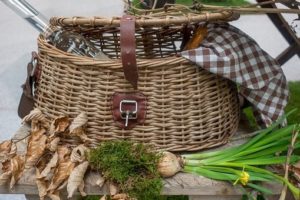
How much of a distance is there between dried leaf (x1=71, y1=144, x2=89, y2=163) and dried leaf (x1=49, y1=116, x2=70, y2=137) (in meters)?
0.07

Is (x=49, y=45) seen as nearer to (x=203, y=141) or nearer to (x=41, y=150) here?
(x=41, y=150)

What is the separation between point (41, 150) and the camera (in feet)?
3.84

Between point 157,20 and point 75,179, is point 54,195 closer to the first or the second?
point 75,179

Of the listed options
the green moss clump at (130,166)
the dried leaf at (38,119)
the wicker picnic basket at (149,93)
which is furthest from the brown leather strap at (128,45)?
the dried leaf at (38,119)

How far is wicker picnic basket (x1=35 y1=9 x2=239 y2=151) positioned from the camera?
118cm

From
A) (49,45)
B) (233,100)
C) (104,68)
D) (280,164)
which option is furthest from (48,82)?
(280,164)

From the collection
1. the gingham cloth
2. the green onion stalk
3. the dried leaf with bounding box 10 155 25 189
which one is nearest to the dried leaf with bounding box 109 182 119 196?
the green onion stalk

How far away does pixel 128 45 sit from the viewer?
1107 millimetres

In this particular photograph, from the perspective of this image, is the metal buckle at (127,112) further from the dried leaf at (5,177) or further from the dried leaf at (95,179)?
the dried leaf at (5,177)

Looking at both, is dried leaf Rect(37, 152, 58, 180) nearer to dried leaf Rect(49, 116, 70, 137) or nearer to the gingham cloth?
dried leaf Rect(49, 116, 70, 137)

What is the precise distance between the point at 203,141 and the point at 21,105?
61 centimetres

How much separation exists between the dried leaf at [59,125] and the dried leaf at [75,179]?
0.40 ft

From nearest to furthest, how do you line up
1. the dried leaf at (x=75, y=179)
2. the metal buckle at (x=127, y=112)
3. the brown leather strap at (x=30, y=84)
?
the dried leaf at (x=75, y=179)
the metal buckle at (x=127, y=112)
the brown leather strap at (x=30, y=84)

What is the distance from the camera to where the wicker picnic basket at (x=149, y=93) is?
118cm
